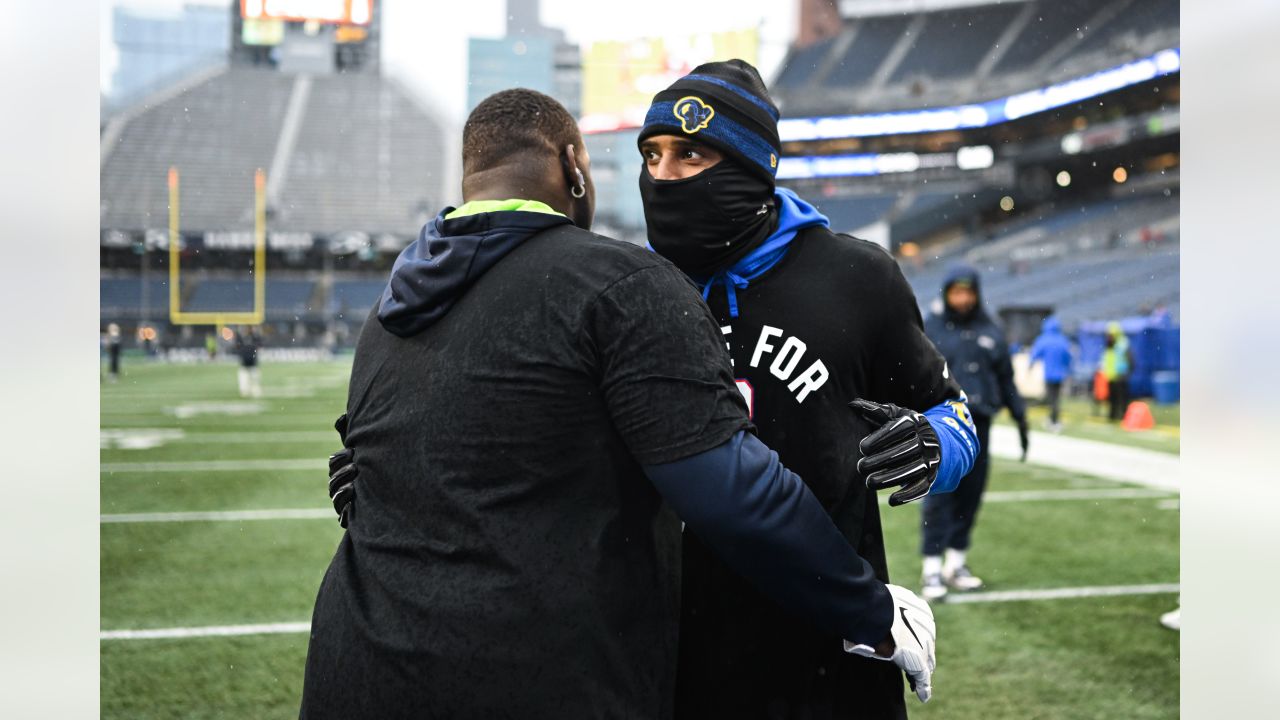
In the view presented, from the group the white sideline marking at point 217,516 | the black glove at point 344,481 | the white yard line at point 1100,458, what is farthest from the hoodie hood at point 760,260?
the white yard line at point 1100,458

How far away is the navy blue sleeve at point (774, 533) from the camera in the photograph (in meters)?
1.24

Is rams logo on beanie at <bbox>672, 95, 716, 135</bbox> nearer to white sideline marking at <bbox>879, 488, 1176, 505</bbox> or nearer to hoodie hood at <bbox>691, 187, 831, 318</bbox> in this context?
hoodie hood at <bbox>691, 187, 831, 318</bbox>

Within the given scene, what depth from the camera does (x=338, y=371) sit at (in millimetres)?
29516

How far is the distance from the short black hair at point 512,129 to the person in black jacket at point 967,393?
4.16 meters

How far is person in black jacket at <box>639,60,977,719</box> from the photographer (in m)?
1.68

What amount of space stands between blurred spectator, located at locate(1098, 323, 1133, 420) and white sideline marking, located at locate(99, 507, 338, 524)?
10.9 metres

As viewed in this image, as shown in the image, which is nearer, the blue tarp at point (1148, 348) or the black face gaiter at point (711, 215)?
the black face gaiter at point (711, 215)

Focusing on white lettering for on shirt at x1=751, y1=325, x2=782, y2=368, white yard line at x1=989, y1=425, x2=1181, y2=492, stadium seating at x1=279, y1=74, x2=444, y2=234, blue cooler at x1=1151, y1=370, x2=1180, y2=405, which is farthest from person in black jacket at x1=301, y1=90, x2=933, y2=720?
stadium seating at x1=279, y1=74, x2=444, y2=234

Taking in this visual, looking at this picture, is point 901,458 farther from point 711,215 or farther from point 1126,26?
point 1126,26

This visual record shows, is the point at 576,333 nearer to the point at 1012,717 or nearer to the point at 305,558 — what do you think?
the point at 1012,717

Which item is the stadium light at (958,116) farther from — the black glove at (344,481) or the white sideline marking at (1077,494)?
the black glove at (344,481)

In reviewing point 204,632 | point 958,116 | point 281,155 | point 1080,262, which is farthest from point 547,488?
point 281,155
